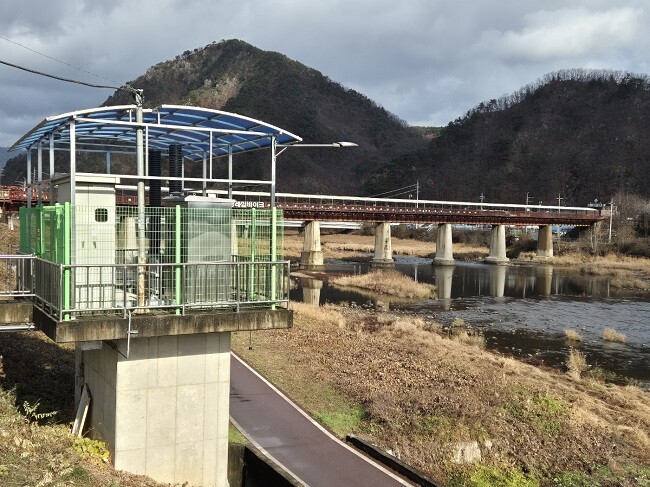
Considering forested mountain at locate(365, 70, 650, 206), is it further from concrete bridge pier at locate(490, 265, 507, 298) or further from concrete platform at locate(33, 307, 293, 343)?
concrete platform at locate(33, 307, 293, 343)

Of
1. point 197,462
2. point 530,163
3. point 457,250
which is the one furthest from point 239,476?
point 530,163

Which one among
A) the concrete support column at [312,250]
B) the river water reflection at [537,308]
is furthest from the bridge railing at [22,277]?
the concrete support column at [312,250]

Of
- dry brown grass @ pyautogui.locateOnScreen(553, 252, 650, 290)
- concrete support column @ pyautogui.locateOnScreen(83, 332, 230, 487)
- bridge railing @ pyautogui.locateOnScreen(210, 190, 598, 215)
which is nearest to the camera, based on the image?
concrete support column @ pyautogui.locateOnScreen(83, 332, 230, 487)

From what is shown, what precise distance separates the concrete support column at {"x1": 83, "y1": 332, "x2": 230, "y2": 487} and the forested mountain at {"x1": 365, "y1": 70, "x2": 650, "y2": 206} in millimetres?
133793

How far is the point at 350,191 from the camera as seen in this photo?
177250 mm

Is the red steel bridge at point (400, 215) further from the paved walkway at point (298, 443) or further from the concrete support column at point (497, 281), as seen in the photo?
the paved walkway at point (298, 443)

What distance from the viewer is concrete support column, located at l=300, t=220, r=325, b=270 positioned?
218 feet

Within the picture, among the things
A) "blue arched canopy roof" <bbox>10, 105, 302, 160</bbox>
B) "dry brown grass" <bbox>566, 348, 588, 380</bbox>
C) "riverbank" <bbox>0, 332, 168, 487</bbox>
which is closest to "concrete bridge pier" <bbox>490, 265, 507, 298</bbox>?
"dry brown grass" <bbox>566, 348, 588, 380</bbox>

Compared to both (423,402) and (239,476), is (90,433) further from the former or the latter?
(423,402)

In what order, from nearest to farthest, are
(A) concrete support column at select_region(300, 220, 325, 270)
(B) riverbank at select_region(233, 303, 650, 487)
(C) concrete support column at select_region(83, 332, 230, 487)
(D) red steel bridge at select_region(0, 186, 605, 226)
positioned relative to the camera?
(C) concrete support column at select_region(83, 332, 230, 487)
(B) riverbank at select_region(233, 303, 650, 487)
(A) concrete support column at select_region(300, 220, 325, 270)
(D) red steel bridge at select_region(0, 186, 605, 226)

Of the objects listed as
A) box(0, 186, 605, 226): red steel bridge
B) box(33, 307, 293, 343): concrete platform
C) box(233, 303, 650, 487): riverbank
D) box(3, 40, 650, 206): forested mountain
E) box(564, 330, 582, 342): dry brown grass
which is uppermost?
box(3, 40, 650, 206): forested mountain

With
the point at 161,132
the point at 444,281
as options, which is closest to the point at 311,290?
the point at 444,281

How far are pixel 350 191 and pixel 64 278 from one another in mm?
168350

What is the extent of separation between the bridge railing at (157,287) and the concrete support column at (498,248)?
71137 millimetres
